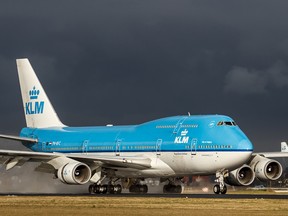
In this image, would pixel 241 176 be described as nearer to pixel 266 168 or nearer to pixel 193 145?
pixel 266 168

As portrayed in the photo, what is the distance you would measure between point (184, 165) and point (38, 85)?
22.5 m

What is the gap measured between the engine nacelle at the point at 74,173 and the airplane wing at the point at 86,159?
1106 millimetres

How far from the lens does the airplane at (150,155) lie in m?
58.2

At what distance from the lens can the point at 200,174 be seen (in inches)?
2382

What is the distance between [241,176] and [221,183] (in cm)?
555

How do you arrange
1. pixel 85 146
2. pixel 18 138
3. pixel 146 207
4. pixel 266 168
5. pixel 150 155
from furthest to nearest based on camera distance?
pixel 18 138 < pixel 85 146 < pixel 266 168 < pixel 150 155 < pixel 146 207

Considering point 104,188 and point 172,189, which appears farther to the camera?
point 172,189

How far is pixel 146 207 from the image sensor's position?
136 feet

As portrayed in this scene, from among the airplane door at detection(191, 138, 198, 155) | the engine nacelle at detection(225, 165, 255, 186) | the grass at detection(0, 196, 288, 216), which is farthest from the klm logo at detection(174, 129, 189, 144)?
the grass at detection(0, 196, 288, 216)

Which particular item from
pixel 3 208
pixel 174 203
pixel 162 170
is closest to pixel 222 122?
pixel 162 170

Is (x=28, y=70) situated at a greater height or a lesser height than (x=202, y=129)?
greater

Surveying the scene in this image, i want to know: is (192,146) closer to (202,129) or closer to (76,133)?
(202,129)

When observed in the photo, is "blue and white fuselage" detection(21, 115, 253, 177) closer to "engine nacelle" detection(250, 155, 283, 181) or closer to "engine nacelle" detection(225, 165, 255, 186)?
"engine nacelle" detection(225, 165, 255, 186)

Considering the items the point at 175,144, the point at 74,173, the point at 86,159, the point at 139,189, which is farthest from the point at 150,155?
the point at 139,189
